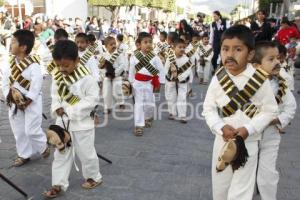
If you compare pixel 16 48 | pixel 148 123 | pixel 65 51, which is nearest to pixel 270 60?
pixel 65 51

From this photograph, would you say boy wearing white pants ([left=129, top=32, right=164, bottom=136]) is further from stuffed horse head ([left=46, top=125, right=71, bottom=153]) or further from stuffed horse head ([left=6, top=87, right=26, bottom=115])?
stuffed horse head ([left=46, top=125, right=71, bottom=153])

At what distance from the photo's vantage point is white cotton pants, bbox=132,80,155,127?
21.9 feet

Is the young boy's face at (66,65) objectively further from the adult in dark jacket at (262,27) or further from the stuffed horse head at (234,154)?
the adult in dark jacket at (262,27)

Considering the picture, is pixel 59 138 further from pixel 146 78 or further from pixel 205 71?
pixel 205 71

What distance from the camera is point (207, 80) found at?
40.8 ft

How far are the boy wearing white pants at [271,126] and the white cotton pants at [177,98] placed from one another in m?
3.70

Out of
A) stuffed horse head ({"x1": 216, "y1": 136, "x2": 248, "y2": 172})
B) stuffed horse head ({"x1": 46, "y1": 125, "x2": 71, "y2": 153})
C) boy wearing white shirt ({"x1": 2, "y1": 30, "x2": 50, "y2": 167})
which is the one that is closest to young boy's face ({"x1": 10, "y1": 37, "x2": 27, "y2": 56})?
boy wearing white shirt ({"x1": 2, "y1": 30, "x2": 50, "y2": 167})

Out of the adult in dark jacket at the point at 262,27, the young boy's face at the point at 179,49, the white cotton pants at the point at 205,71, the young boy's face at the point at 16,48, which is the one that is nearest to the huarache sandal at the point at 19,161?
the young boy's face at the point at 16,48

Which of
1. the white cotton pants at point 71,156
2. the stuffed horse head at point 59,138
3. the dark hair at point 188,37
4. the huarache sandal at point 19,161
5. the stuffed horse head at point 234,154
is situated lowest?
the huarache sandal at point 19,161

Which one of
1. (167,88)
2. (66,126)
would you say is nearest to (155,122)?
(167,88)

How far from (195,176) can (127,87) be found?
6.27 ft

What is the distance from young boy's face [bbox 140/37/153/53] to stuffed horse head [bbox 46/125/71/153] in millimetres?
3000

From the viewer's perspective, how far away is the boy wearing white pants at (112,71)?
807 centimetres

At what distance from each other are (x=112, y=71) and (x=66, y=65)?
405cm
